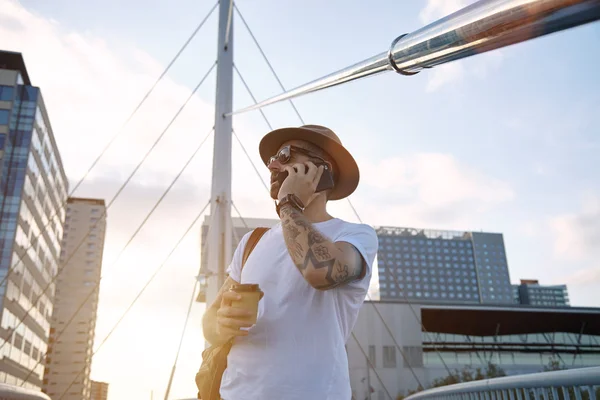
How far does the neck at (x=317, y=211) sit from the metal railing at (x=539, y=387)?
1.39m

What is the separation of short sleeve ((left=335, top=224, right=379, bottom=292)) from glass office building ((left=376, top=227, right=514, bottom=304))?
151 meters

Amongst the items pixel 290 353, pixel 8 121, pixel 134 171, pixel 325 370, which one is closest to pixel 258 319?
pixel 290 353

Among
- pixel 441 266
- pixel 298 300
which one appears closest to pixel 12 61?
pixel 298 300

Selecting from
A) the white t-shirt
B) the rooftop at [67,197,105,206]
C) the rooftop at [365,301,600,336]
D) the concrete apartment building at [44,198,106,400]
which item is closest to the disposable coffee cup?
the white t-shirt

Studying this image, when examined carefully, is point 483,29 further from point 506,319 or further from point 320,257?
point 506,319

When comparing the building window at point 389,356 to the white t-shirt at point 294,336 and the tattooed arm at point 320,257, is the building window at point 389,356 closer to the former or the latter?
the white t-shirt at point 294,336

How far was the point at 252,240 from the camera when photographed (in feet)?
6.10

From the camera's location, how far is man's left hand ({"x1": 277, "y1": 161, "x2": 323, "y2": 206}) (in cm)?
163

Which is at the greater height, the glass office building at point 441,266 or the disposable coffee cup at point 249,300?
the glass office building at point 441,266

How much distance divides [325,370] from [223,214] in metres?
4.20

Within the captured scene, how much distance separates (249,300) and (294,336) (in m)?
0.20

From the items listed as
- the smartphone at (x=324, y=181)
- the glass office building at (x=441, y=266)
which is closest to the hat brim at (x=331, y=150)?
the smartphone at (x=324, y=181)

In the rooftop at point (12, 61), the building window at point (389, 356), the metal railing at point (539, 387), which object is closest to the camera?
the metal railing at point (539, 387)

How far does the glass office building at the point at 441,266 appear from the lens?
508 feet
